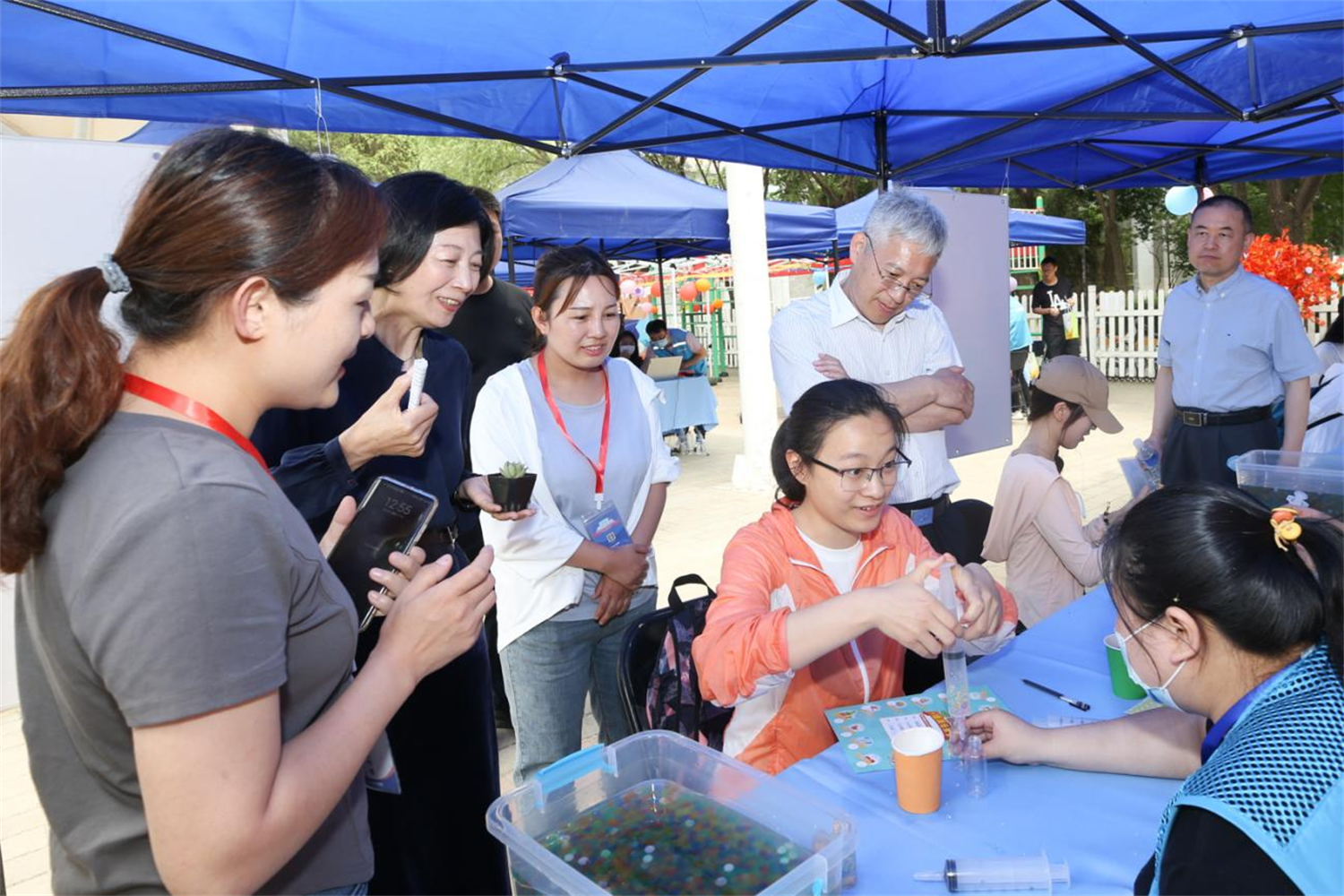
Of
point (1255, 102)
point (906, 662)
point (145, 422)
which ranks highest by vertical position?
point (1255, 102)

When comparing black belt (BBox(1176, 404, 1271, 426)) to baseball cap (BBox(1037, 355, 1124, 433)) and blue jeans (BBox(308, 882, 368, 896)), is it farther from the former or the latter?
blue jeans (BBox(308, 882, 368, 896))

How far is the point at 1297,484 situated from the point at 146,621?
2652mm

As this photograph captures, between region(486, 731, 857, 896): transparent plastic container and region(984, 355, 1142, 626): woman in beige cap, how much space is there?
1.87 m

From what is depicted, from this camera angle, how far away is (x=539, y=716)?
2418mm

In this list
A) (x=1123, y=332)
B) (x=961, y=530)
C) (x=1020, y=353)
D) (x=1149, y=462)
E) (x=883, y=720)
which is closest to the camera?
(x=883, y=720)

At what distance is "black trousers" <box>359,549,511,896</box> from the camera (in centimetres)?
193

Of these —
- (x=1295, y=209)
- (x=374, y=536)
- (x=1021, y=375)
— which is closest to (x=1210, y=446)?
(x=374, y=536)

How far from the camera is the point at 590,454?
8.39 ft

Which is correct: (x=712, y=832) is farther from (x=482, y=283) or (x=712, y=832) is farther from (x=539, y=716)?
(x=482, y=283)

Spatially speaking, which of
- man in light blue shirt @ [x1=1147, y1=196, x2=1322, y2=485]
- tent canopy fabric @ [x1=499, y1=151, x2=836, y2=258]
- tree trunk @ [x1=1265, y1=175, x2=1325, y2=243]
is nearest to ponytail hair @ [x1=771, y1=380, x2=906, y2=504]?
man in light blue shirt @ [x1=1147, y1=196, x2=1322, y2=485]

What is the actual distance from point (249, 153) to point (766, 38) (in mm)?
2869

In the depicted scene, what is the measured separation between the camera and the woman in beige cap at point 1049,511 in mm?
2838

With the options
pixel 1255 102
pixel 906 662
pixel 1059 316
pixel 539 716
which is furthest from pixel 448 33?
pixel 1059 316

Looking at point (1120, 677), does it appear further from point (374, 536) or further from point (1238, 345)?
point (1238, 345)
